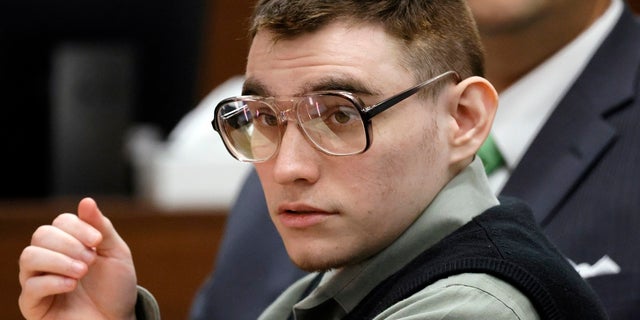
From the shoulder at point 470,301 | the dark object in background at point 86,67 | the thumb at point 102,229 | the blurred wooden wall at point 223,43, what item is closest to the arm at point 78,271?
the thumb at point 102,229

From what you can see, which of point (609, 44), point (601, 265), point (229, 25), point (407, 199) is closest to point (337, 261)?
point (407, 199)

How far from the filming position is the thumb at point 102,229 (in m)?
1.31

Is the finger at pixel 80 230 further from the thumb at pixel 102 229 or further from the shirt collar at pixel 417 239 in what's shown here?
the shirt collar at pixel 417 239

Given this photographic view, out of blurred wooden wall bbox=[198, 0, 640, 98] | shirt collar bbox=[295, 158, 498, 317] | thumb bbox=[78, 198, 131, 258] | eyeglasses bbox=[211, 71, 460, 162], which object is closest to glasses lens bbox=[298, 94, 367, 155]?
eyeglasses bbox=[211, 71, 460, 162]

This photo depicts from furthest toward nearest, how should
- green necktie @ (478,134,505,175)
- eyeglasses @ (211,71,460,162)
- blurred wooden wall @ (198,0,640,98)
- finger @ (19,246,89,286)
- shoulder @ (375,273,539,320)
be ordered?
blurred wooden wall @ (198,0,640,98), green necktie @ (478,134,505,175), finger @ (19,246,89,286), eyeglasses @ (211,71,460,162), shoulder @ (375,273,539,320)

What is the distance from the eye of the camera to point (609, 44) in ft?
5.85

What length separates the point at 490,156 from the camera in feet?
5.77

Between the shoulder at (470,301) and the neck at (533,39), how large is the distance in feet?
2.55

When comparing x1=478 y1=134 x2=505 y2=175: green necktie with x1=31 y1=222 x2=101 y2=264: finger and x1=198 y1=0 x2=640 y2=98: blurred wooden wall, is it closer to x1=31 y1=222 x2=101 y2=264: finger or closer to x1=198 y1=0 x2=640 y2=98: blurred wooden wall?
x1=31 y1=222 x2=101 y2=264: finger

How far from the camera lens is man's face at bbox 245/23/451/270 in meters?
1.18

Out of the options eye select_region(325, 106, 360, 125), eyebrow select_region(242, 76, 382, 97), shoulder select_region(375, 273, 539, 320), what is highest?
eyebrow select_region(242, 76, 382, 97)

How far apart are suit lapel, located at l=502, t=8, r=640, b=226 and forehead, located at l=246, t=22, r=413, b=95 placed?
0.53 m

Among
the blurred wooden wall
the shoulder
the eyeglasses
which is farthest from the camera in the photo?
the blurred wooden wall

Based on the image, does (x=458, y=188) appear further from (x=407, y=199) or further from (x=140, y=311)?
(x=140, y=311)
